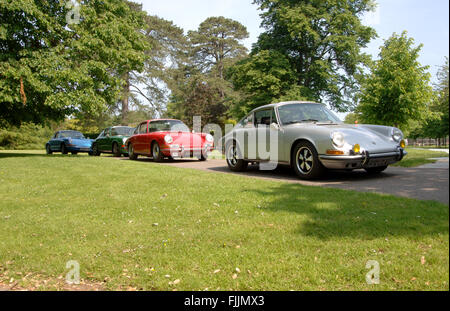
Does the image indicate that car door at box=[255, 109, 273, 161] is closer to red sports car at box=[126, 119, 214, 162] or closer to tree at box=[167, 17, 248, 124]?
red sports car at box=[126, 119, 214, 162]

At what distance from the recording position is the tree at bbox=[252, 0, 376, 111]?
75.4 feet

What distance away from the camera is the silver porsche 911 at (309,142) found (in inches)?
255

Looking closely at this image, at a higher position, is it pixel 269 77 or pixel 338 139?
pixel 269 77

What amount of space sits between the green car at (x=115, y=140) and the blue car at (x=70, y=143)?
111 inches

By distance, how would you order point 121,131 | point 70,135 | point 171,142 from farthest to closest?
1. point 70,135
2. point 121,131
3. point 171,142

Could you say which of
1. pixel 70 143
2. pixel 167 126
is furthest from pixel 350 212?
pixel 70 143

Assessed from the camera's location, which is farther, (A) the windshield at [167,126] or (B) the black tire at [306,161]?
(A) the windshield at [167,126]

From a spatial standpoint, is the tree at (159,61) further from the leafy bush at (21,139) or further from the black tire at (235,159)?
the black tire at (235,159)

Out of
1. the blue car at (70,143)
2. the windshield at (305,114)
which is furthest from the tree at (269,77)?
the blue car at (70,143)

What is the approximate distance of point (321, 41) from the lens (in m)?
24.0

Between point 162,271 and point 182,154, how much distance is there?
1056cm

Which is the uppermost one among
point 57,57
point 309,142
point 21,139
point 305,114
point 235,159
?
point 57,57

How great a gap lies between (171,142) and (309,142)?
750cm

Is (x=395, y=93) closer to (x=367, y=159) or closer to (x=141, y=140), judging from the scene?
(x=367, y=159)
